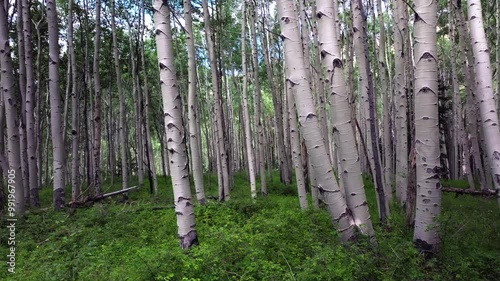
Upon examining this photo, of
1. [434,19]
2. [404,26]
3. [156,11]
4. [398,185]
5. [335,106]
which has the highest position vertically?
[404,26]

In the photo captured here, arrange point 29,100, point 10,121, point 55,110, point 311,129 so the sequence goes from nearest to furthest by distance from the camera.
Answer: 1. point 311,129
2. point 10,121
3. point 55,110
4. point 29,100

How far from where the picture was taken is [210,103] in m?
24.2

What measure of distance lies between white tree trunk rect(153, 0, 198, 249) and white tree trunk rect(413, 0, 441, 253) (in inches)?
103

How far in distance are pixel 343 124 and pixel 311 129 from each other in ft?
1.13

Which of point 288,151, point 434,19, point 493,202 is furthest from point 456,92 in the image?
point 434,19

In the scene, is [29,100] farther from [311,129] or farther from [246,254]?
[311,129]

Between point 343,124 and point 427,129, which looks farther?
point 343,124

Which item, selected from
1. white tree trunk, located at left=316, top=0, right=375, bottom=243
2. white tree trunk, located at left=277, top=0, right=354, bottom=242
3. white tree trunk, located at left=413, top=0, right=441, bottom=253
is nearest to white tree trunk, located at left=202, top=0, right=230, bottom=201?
white tree trunk, located at left=277, top=0, right=354, bottom=242

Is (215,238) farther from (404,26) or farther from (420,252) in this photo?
(404,26)

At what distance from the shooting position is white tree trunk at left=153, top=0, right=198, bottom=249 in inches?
169

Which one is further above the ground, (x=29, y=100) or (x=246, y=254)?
(x=29, y=100)

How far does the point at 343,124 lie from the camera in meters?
3.76

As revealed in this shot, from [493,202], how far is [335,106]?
949cm

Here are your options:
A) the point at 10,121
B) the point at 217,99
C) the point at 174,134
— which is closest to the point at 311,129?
the point at 174,134
